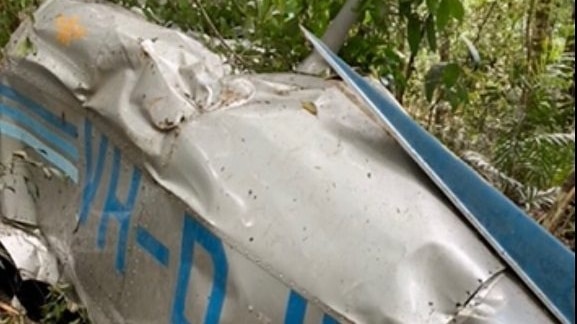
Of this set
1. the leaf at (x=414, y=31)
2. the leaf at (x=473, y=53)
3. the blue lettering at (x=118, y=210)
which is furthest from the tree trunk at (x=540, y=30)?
the blue lettering at (x=118, y=210)

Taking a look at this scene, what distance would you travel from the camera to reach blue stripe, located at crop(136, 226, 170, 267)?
251cm

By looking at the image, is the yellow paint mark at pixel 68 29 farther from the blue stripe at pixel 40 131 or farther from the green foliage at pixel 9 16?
the green foliage at pixel 9 16

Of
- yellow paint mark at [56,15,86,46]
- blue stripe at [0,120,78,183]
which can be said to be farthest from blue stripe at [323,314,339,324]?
yellow paint mark at [56,15,86,46]

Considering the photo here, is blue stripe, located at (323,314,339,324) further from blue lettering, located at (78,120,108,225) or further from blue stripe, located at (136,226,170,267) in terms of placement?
blue lettering, located at (78,120,108,225)

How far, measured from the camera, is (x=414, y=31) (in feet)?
11.4

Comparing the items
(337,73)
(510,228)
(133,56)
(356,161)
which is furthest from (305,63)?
(510,228)

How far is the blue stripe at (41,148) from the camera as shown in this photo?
306cm

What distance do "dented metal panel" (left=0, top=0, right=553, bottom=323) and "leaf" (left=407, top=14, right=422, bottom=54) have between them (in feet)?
2.84

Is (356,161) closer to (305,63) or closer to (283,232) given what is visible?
(283,232)

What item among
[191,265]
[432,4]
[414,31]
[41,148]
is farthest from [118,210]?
[414,31]

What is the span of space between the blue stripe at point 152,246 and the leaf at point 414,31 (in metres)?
1.39

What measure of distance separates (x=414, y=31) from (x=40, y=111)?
1.40 metres

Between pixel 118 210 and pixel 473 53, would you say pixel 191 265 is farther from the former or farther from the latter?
pixel 473 53

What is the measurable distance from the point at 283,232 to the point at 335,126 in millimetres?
369
